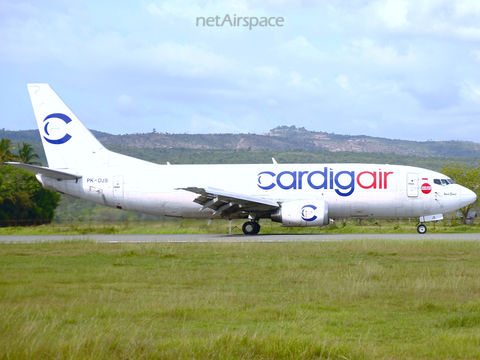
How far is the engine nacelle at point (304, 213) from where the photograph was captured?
2656cm

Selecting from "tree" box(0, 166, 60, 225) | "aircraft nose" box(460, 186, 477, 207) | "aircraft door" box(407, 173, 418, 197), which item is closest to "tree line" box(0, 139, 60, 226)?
"tree" box(0, 166, 60, 225)

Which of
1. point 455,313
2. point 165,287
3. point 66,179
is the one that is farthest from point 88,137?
point 455,313

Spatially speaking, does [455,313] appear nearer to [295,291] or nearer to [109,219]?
[295,291]

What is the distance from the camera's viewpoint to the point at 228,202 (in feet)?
90.1

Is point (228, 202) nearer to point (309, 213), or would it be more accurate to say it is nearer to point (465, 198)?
point (309, 213)

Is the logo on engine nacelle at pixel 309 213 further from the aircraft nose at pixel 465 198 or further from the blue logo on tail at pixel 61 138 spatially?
the blue logo on tail at pixel 61 138

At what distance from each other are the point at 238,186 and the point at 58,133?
11.4m

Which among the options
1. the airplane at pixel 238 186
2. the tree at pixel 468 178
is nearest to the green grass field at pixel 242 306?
the airplane at pixel 238 186

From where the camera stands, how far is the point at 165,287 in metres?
11.2

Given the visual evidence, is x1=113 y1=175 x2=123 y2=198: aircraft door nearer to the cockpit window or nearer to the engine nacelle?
the engine nacelle

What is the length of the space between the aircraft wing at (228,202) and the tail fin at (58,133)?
7.55 meters

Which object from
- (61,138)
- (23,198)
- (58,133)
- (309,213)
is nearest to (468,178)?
(309,213)

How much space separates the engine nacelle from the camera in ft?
87.1

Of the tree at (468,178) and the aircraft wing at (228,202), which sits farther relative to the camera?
the tree at (468,178)
